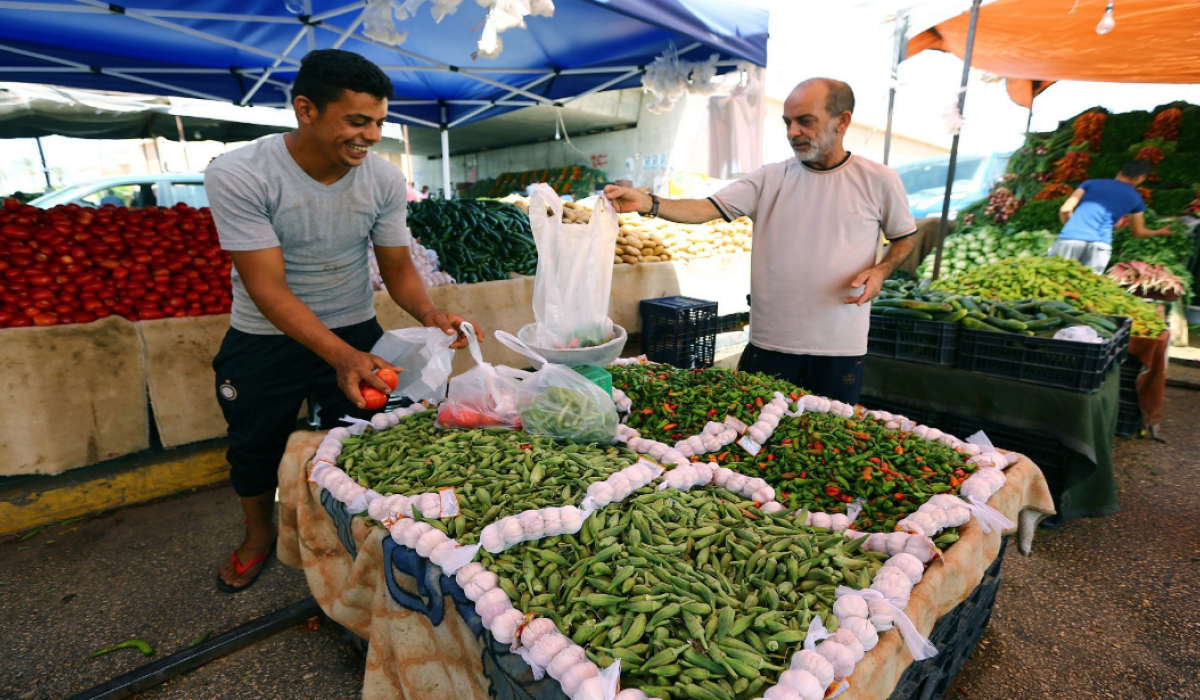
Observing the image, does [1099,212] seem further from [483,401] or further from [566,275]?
[483,401]

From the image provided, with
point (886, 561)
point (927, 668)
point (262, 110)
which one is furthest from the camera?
point (262, 110)

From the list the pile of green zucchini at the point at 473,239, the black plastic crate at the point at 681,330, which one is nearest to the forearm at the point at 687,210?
the black plastic crate at the point at 681,330

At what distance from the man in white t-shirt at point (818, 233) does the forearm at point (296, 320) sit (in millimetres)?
1371

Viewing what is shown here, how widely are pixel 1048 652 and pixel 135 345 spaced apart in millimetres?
4928

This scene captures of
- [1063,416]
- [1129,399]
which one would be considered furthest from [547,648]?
[1129,399]

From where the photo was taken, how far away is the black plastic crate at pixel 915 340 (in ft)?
11.7

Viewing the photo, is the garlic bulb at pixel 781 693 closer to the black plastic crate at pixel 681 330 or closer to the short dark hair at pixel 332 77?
the short dark hair at pixel 332 77

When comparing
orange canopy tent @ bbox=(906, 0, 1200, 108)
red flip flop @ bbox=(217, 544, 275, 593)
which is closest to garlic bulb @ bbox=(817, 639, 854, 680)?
red flip flop @ bbox=(217, 544, 275, 593)

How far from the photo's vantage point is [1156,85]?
9.06 m

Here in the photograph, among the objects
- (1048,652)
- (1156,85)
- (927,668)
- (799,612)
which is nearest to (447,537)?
(799,612)

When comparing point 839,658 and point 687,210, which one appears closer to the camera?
point 839,658

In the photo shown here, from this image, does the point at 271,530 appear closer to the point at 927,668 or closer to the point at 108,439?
the point at 108,439

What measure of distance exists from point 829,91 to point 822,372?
1325mm

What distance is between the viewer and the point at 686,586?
1294 mm
